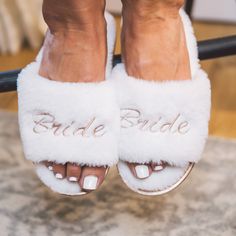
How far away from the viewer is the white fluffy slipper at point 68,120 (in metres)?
0.66

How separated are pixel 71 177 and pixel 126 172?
0.26ft

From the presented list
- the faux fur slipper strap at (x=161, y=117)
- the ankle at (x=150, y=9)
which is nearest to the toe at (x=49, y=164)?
the faux fur slipper strap at (x=161, y=117)

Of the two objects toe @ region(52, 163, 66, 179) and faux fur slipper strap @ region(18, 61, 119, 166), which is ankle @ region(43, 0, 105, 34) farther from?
toe @ region(52, 163, 66, 179)

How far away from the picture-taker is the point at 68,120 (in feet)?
2.21

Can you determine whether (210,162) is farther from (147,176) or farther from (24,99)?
(24,99)

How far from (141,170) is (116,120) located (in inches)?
3.2

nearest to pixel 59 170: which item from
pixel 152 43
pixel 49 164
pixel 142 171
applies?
pixel 49 164

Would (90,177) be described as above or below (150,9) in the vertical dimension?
below

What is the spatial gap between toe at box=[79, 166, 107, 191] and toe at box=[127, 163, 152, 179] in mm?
41

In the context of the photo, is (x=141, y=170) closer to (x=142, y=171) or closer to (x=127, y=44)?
(x=142, y=171)

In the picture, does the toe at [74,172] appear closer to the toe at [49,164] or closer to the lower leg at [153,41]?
the toe at [49,164]

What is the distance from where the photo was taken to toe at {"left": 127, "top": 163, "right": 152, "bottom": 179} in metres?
0.69

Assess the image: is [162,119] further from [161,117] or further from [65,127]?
[65,127]

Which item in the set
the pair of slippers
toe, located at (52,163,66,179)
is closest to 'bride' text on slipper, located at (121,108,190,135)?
the pair of slippers
